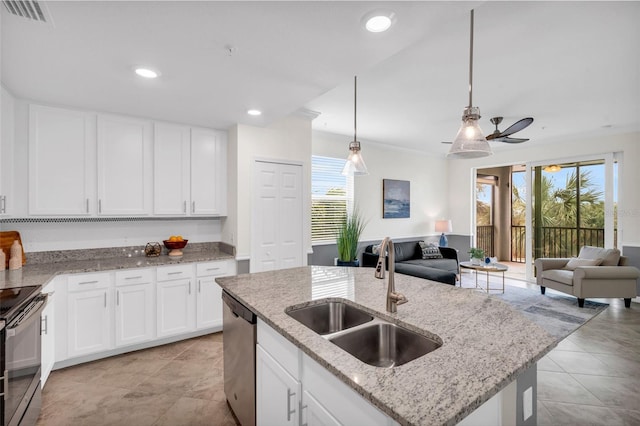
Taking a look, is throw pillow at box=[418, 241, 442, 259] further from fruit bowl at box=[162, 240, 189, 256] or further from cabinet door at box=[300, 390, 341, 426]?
cabinet door at box=[300, 390, 341, 426]

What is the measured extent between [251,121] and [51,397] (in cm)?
297

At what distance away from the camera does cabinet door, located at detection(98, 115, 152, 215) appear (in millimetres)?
3115

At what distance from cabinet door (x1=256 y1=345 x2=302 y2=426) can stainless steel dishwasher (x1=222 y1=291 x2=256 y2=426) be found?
7 centimetres

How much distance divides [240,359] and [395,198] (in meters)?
4.79

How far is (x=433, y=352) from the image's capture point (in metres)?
1.10

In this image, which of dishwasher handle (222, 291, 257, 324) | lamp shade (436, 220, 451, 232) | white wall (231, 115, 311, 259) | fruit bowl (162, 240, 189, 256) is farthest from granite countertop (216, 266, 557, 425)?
lamp shade (436, 220, 451, 232)

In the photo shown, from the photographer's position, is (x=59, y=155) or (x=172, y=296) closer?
(x=59, y=155)

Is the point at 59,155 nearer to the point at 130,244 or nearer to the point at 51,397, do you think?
the point at 130,244

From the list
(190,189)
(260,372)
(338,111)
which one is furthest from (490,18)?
(190,189)

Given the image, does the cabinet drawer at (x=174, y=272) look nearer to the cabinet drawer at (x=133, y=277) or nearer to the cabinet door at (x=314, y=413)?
the cabinet drawer at (x=133, y=277)

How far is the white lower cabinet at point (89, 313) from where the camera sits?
2726 mm

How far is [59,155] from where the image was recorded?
2.91 meters

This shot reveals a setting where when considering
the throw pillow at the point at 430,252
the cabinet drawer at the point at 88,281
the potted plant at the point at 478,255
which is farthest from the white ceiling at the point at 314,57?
the throw pillow at the point at 430,252

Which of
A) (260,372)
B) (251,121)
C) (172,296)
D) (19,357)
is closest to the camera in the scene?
(260,372)
